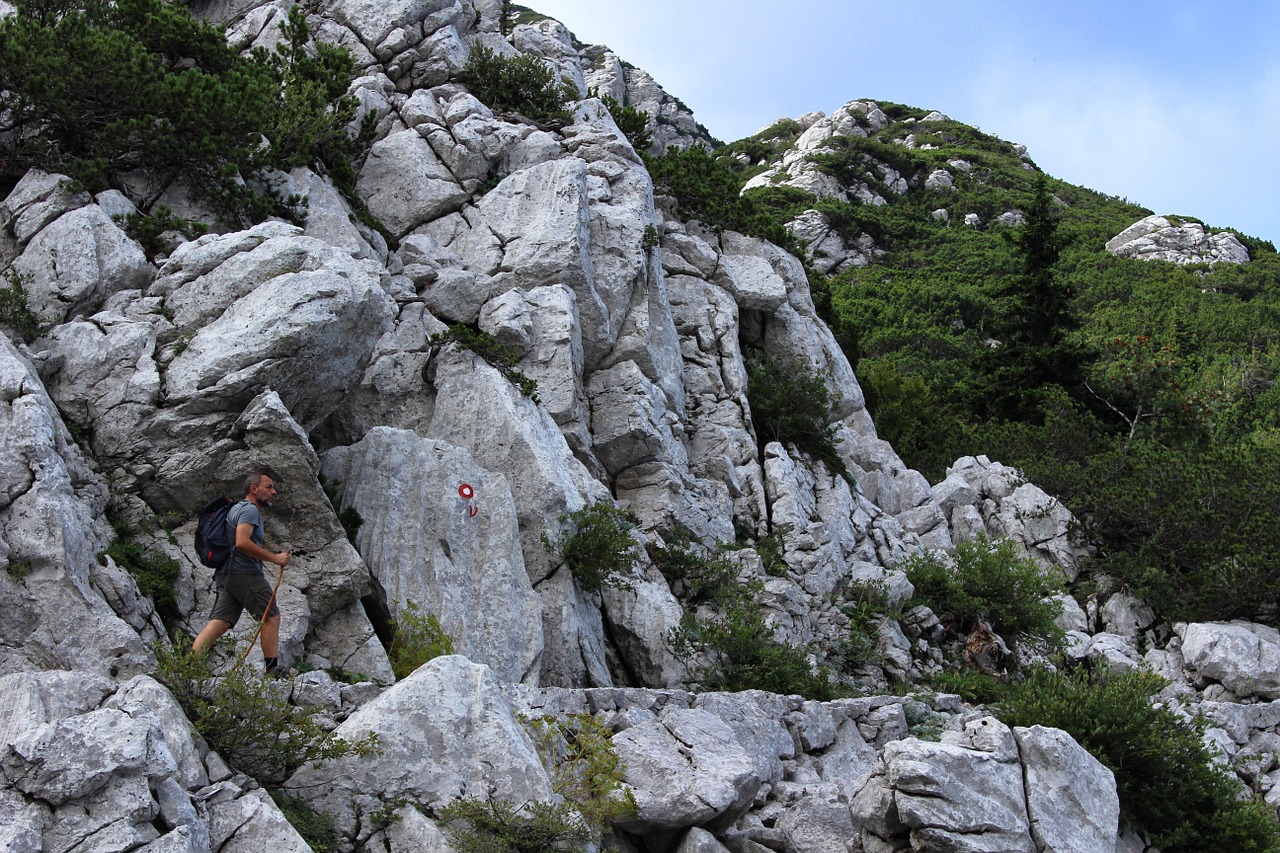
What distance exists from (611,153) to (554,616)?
13150 millimetres

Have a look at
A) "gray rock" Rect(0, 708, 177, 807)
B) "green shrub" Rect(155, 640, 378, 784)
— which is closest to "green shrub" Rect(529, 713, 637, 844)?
"green shrub" Rect(155, 640, 378, 784)

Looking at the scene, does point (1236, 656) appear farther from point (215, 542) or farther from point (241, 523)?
point (215, 542)

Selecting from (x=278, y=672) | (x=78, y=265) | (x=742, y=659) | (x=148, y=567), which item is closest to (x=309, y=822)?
(x=278, y=672)

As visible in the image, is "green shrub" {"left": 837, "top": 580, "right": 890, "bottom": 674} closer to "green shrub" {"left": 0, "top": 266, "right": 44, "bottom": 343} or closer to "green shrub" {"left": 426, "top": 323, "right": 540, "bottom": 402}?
"green shrub" {"left": 426, "top": 323, "right": 540, "bottom": 402}

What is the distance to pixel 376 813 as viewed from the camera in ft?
28.6

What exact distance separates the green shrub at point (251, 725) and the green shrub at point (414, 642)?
303 centimetres

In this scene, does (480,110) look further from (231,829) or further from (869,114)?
(869,114)

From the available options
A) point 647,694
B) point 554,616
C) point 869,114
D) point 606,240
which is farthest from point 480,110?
point 869,114

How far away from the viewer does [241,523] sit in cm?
1007

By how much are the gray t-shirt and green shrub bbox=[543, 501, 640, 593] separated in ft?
16.8

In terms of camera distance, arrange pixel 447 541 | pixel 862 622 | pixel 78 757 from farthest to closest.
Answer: pixel 862 622 < pixel 447 541 < pixel 78 757

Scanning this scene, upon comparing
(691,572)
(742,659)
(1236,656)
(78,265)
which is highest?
(78,265)

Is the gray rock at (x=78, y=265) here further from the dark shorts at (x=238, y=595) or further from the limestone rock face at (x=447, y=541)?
the dark shorts at (x=238, y=595)

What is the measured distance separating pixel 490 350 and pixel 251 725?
345 inches
